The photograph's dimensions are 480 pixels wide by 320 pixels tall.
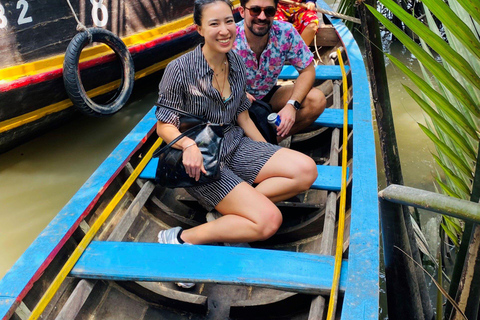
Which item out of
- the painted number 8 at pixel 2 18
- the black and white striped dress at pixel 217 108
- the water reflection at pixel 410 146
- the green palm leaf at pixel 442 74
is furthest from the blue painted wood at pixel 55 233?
the water reflection at pixel 410 146

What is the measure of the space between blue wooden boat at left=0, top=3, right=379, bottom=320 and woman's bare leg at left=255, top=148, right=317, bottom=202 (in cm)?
20

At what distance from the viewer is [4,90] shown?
3.17 meters

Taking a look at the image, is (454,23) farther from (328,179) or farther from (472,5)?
(328,179)

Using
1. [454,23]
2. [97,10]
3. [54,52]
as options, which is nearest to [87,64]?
[54,52]

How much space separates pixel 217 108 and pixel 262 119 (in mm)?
452

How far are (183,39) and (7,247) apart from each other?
106 inches

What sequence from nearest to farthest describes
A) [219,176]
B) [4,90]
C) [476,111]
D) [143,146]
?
[476,111], [219,176], [143,146], [4,90]

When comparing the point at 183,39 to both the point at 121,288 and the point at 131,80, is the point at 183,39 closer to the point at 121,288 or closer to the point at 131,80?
the point at 131,80

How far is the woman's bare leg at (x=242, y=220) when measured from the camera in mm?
1912

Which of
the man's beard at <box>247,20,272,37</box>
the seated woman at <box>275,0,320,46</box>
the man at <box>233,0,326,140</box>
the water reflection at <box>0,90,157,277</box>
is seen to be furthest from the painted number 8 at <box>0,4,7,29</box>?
the seated woman at <box>275,0,320,46</box>

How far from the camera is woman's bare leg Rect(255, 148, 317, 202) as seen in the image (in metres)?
2.06

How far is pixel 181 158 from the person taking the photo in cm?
191

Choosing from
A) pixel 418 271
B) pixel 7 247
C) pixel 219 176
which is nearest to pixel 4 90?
pixel 7 247

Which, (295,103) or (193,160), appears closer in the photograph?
(193,160)
